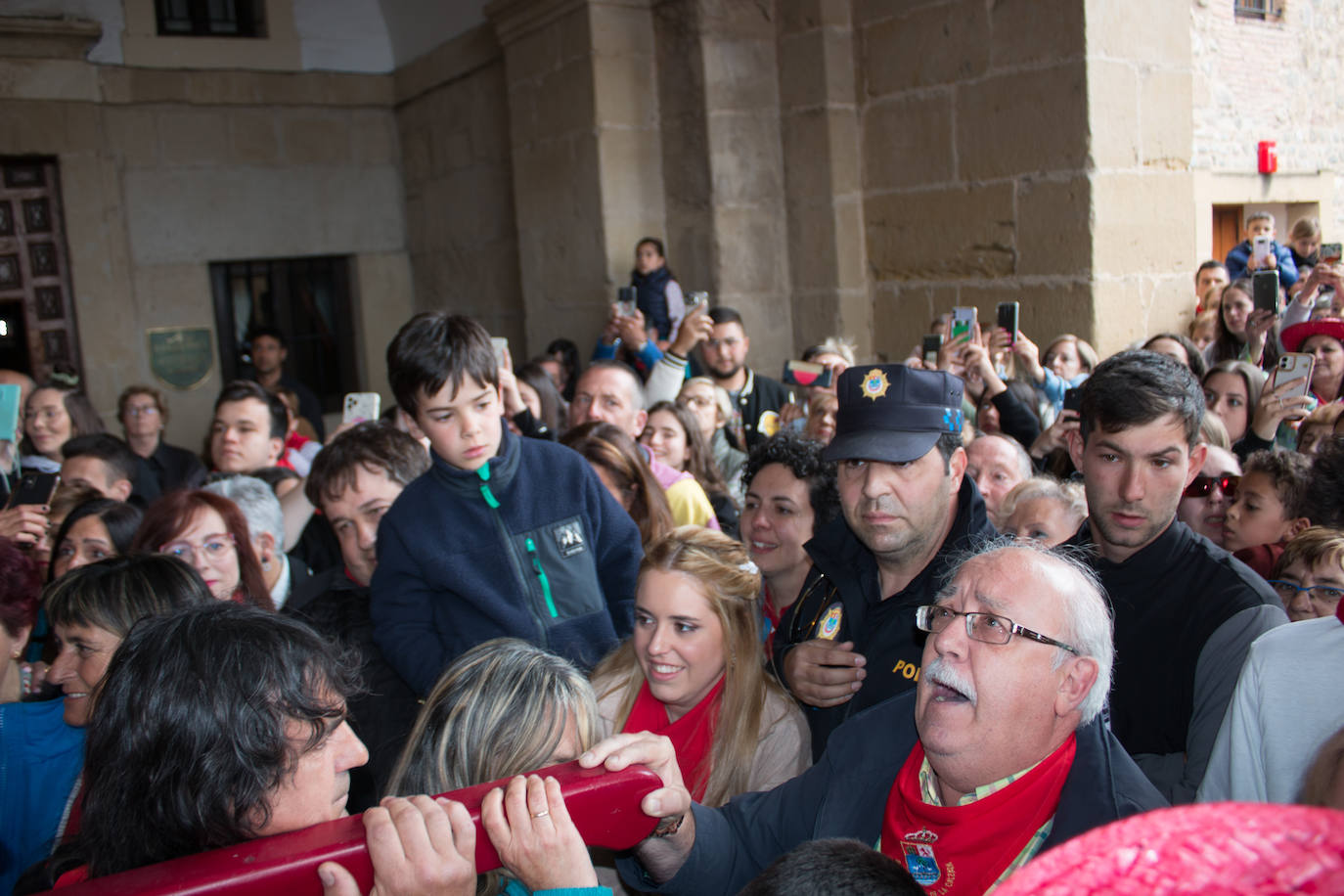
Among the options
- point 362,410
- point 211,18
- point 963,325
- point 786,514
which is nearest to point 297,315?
point 211,18

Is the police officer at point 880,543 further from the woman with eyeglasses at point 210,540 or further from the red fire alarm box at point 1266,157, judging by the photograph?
the red fire alarm box at point 1266,157

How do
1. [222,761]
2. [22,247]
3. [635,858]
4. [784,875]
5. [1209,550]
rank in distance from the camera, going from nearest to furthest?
1. [784,875]
2. [222,761]
3. [635,858]
4. [1209,550]
5. [22,247]

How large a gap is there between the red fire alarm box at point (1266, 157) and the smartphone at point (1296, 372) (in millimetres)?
6396

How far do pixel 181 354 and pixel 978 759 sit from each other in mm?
9499

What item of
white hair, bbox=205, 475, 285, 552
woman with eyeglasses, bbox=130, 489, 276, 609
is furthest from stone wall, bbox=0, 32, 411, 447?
woman with eyeglasses, bbox=130, 489, 276, 609

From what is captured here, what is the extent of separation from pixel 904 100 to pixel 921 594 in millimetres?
5399

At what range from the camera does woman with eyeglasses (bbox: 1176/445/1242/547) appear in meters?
3.31

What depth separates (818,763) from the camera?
1.87 m

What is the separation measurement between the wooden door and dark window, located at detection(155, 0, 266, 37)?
5.65 ft

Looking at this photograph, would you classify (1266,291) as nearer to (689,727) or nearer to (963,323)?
(963,323)

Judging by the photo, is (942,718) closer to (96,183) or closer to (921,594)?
(921,594)

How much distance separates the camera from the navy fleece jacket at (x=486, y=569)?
2725 mm

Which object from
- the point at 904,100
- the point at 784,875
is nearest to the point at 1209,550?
the point at 784,875

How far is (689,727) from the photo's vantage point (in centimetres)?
241
